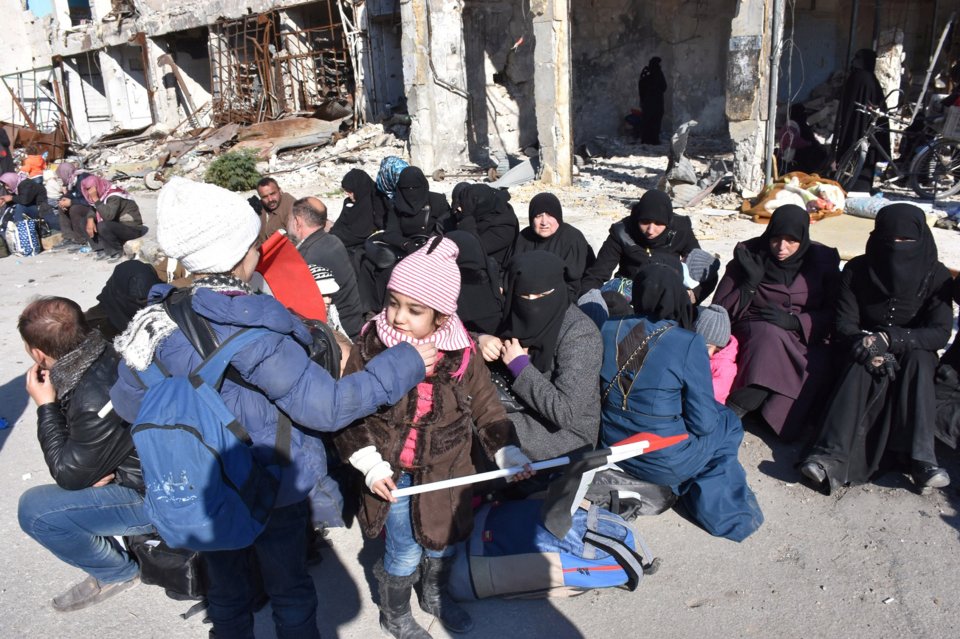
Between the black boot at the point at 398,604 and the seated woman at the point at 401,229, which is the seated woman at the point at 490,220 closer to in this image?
the seated woman at the point at 401,229

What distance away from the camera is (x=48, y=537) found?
2420 mm

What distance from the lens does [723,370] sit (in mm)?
3514

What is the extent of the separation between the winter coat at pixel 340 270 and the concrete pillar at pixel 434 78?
8.55 m

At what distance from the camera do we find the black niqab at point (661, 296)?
2.88 metres

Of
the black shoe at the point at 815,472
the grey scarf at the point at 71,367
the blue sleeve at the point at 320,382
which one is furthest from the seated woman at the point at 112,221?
the black shoe at the point at 815,472

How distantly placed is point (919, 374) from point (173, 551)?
3200 mm

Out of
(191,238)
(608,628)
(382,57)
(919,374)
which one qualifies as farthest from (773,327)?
(382,57)

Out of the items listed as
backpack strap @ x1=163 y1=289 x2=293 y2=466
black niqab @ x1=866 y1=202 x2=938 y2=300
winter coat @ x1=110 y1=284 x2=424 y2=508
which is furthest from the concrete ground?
backpack strap @ x1=163 y1=289 x2=293 y2=466

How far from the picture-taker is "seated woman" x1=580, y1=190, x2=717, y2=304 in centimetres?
411

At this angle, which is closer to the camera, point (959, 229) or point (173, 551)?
point (173, 551)

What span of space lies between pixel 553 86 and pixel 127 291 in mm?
8381

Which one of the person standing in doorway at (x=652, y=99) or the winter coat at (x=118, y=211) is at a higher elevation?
the person standing in doorway at (x=652, y=99)

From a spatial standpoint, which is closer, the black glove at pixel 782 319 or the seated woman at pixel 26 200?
the black glove at pixel 782 319

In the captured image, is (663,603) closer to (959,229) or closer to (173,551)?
(173,551)
